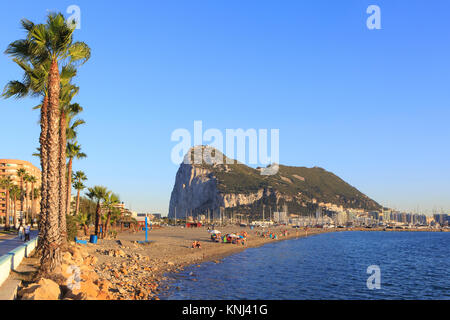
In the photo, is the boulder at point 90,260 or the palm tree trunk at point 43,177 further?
the boulder at point 90,260

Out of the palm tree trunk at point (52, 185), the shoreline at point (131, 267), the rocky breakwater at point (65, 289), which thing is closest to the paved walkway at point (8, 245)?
the shoreline at point (131, 267)

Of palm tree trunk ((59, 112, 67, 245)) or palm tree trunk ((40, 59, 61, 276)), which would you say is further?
palm tree trunk ((59, 112, 67, 245))

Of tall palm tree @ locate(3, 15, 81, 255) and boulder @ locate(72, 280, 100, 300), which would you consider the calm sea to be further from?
tall palm tree @ locate(3, 15, 81, 255)

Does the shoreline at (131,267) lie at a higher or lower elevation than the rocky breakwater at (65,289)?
lower

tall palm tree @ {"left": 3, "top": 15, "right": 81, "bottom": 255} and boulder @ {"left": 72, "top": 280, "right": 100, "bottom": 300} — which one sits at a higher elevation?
tall palm tree @ {"left": 3, "top": 15, "right": 81, "bottom": 255}

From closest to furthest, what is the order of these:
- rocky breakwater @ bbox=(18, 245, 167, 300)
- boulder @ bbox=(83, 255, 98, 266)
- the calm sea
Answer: rocky breakwater @ bbox=(18, 245, 167, 300) → the calm sea → boulder @ bbox=(83, 255, 98, 266)

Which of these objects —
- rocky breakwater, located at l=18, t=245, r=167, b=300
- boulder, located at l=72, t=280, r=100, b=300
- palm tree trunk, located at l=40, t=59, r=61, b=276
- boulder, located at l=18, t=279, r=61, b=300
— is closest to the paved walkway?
rocky breakwater, located at l=18, t=245, r=167, b=300

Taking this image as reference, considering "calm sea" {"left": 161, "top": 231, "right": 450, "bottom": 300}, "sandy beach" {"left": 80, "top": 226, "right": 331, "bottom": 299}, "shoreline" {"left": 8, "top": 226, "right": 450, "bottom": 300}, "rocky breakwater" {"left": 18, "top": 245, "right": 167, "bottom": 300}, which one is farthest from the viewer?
"calm sea" {"left": 161, "top": 231, "right": 450, "bottom": 300}

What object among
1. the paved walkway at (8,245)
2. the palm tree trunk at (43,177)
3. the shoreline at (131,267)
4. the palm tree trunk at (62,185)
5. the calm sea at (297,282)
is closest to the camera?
the palm tree trunk at (43,177)

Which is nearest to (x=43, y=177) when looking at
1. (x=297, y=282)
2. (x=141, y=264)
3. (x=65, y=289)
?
(x=65, y=289)

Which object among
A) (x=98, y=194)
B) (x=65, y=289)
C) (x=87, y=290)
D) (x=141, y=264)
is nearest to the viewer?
(x=87, y=290)

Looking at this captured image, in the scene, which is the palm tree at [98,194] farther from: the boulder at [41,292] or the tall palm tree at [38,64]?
the boulder at [41,292]

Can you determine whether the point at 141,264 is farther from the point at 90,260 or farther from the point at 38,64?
the point at 38,64

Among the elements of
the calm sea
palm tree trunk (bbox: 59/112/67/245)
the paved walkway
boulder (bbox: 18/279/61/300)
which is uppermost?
palm tree trunk (bbox: 59/112/67/245)
